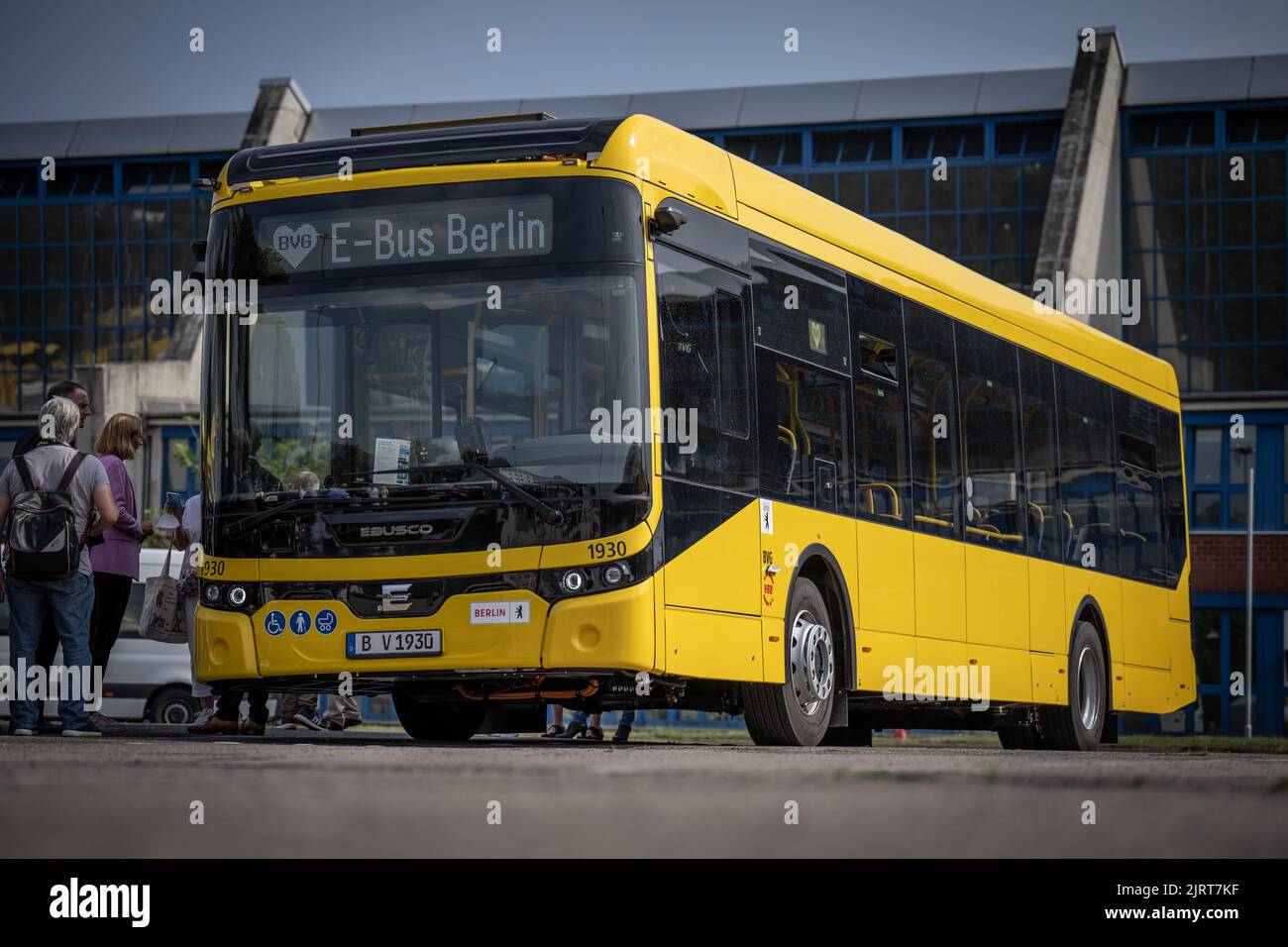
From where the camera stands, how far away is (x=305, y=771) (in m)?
7.12

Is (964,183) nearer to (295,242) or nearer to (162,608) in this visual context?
(162,608)

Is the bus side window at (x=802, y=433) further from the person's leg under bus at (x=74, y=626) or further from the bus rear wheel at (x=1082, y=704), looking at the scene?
the bus rear wheel at (x=1082, y=704)

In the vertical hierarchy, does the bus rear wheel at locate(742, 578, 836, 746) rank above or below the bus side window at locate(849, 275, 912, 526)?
below

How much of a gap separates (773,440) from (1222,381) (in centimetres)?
3011

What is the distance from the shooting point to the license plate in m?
10.6

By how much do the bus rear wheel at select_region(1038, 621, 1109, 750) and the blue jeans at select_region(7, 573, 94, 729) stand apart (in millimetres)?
8105

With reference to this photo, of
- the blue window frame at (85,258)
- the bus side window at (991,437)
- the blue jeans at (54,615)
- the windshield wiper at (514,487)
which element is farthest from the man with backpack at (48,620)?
the blue window frame at (85,258)

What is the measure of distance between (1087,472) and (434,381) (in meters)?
8.21

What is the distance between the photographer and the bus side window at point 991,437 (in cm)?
1481

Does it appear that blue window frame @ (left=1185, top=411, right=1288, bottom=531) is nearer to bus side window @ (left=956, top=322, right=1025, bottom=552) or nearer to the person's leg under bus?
bus side window @ (left=956, top=322, right=1025, bottom=552)

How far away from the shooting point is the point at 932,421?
14.1 meters

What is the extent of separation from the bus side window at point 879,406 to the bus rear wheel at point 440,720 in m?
3.08

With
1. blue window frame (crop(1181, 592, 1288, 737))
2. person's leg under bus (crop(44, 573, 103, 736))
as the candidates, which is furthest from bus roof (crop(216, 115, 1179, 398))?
blue window frame (crop(1181, 592, 1288, 737))
